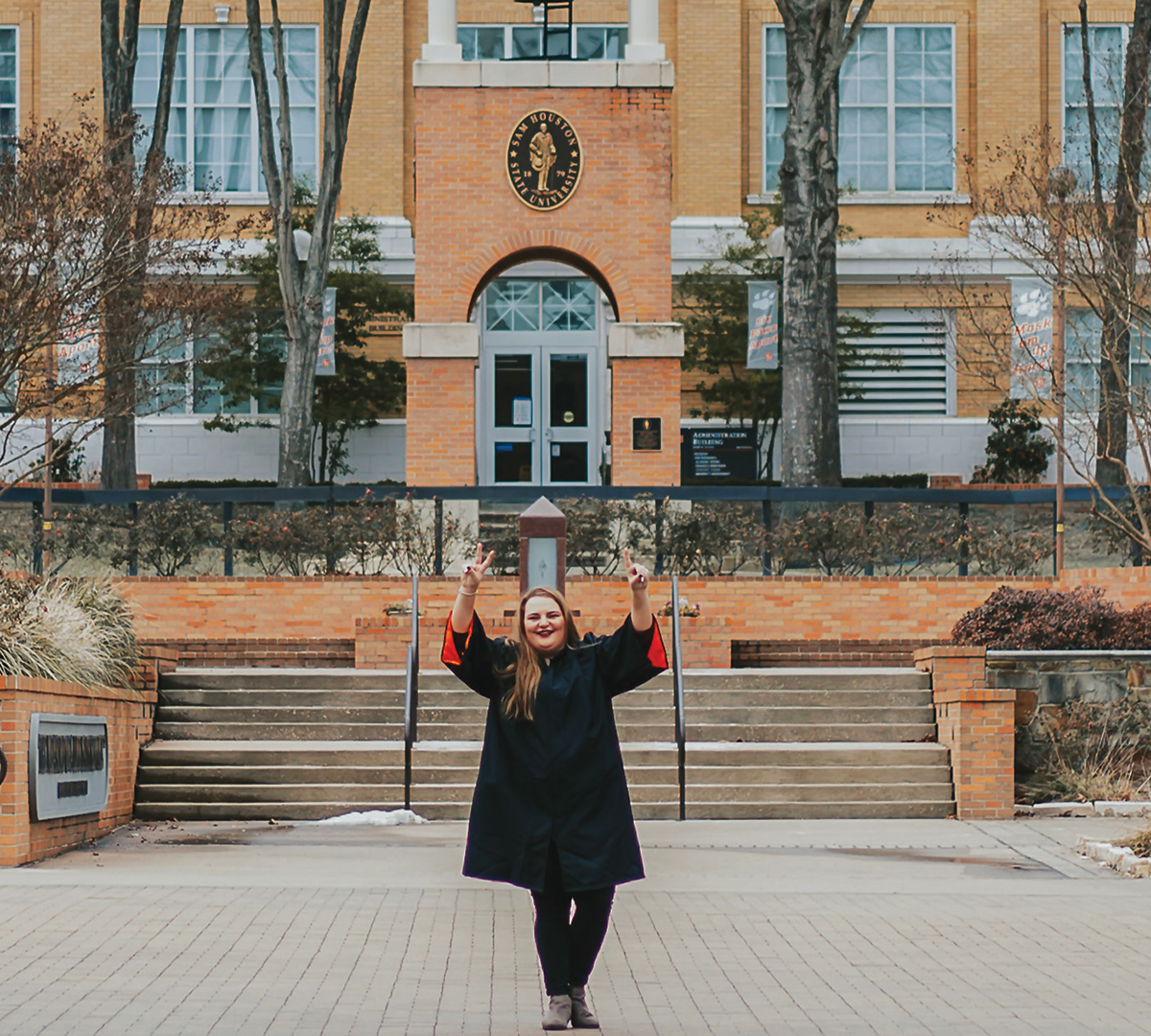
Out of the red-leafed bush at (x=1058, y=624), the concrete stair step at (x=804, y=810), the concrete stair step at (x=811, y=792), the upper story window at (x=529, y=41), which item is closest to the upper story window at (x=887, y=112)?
the upper story window at (x=529, y=41)

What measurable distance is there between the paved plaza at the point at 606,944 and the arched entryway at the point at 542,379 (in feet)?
68.4

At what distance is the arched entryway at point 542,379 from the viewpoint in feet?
107

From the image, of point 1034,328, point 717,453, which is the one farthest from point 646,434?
point 717,453

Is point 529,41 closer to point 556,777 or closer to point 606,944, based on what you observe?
point 606,944

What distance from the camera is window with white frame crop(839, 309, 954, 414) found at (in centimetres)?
3475

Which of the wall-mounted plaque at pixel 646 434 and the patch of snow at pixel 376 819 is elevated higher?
the wall-mounted plaque at pixel 646 434

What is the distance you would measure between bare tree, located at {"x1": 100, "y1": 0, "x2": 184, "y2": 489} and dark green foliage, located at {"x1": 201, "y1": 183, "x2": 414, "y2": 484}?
668 cm

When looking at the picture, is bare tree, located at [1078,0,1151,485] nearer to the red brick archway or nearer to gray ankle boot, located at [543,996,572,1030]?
the red brick archway

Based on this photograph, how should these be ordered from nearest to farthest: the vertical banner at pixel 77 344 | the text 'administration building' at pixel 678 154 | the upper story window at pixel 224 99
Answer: the vertical banner at pixel 77 344, the text 'administration building' at pixel 678 154, the upper story window at pixel 224 99

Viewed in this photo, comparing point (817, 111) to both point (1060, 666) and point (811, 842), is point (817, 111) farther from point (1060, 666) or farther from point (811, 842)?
point (811, 842)

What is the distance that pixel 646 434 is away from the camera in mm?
21078

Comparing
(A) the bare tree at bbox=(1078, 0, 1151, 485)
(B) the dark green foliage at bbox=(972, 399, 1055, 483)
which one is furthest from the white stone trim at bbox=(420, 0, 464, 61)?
(B) the dark green foliage at bbox=(972, 399, 1055, 483)

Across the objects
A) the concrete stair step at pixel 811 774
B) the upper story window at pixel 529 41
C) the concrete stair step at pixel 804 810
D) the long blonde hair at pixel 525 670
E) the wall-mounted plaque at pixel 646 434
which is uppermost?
the upper story window at pixel 529 41

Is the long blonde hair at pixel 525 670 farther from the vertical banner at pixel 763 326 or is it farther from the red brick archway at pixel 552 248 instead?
the vertical banner at pixel 763 326
